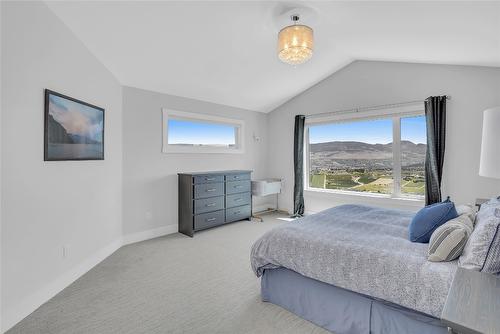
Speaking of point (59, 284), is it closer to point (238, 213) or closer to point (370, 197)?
point (238, 213)

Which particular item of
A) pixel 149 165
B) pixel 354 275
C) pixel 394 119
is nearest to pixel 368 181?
pixel 394 119

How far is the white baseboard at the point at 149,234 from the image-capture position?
362 centimetres

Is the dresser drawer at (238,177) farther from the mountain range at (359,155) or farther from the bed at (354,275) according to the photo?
the bed at (354,275)

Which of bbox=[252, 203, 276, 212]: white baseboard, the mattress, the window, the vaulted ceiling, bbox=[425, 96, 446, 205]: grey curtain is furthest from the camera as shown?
bbox=[252, 203, 276, 212]: white baseboard

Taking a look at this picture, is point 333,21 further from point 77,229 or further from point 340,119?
point 77,229

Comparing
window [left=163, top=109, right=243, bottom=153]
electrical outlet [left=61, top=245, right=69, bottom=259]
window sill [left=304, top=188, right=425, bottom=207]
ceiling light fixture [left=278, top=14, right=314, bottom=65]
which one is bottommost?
electrical outlet [left=61, top=245, right=69, bottom=259]

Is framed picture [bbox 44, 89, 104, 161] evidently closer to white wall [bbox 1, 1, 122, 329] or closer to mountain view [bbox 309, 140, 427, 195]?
white wall [bbox 1, 1, 122, 329]

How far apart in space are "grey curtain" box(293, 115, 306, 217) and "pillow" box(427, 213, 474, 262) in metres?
3.56

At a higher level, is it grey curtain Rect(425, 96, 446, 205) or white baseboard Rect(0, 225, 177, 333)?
grey curtain Rect(425, 96, 446, 205)

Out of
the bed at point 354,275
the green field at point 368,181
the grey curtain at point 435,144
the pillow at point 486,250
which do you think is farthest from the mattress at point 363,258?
the green field at point 368,181

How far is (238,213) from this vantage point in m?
4.70

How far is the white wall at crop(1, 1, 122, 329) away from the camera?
5.88 feet

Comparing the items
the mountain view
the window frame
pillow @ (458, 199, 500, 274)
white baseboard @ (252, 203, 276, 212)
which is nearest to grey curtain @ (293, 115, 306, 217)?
the mountain view

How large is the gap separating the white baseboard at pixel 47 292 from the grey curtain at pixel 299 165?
136 inches
